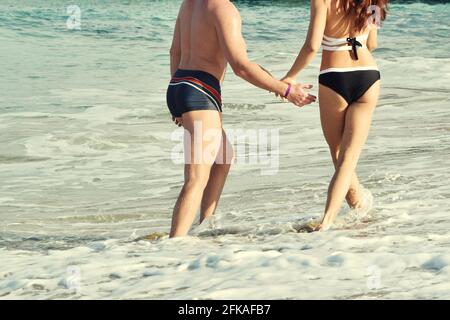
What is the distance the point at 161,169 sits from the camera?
10.4m

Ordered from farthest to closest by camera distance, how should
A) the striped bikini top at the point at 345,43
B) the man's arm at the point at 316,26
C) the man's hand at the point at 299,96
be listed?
the striped bikini top at the point at 345,43 → the man's arm at the point at 316,26 → the man's hand at the point at 299,96

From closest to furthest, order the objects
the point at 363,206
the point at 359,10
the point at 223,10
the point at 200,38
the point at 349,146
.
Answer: the point at 223,10, the point at 200,38, the point at 359,10, the point at 349,146, the point at 363,206

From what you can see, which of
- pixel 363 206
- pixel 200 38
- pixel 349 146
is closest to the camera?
pixel 200 38

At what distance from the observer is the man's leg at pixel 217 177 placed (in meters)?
6.46

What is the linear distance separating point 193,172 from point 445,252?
5.11 feet

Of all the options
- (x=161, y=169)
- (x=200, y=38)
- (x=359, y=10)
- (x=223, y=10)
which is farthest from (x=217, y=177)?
(x=161, y=169)

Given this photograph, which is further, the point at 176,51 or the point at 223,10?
the point at 176,51

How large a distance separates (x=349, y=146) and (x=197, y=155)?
1001 mm

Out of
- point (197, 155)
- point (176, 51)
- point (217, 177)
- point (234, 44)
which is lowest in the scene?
point (217, 177)

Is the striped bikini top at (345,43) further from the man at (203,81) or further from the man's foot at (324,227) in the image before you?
the man's foot at (324,227)

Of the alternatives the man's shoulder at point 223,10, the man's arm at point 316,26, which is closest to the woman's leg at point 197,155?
the man's shoulder at point 223,10

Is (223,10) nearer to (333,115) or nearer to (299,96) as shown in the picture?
(299,96)

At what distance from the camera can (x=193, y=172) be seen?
6.29 m
